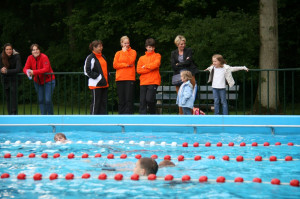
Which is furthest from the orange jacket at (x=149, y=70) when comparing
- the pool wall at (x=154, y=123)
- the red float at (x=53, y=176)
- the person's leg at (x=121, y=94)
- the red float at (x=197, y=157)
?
the red float at (x=53, y=176)

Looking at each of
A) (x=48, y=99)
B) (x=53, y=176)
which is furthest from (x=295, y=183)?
(x=48, y=99)

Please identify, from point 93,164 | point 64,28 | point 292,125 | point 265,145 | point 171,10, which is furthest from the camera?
point 64,28

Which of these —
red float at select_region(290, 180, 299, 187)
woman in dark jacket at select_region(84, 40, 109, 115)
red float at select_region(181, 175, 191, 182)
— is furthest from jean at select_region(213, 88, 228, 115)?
red float at select_region(290, 180, 299, 187)

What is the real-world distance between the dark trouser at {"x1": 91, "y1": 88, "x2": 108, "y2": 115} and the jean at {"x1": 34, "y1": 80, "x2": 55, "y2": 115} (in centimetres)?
106

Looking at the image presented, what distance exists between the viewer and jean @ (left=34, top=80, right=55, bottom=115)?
12320 millimetres

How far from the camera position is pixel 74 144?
9.88 m

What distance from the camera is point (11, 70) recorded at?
41.3ft

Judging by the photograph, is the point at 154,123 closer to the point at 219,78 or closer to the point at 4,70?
the point at 219,78

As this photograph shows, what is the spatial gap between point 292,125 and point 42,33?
63.6 ft

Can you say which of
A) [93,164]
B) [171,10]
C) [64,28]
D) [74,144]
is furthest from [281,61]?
[93,164]

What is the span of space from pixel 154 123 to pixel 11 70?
3.94 m

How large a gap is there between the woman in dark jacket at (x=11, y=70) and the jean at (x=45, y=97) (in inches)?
25.0

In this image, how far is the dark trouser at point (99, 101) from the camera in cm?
1196

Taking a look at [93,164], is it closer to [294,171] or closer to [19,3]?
[294,171]
